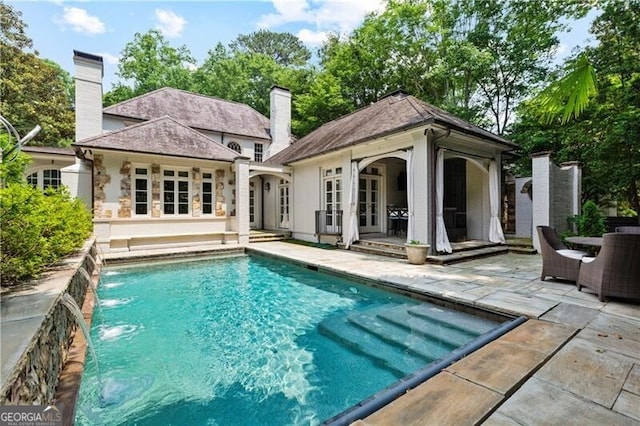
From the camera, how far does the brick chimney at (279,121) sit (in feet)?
55.4

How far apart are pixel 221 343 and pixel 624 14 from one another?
16.0 meters

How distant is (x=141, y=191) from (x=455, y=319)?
411 inches

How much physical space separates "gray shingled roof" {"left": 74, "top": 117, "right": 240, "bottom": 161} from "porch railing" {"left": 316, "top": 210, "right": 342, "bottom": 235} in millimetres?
4191

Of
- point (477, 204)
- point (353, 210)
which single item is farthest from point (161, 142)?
point (477, 204)

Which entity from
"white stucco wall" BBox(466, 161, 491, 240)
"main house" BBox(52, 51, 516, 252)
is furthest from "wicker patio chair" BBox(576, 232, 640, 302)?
"white stucco wall" BBox(466, 161, 491, 240)

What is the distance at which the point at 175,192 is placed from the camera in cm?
1061

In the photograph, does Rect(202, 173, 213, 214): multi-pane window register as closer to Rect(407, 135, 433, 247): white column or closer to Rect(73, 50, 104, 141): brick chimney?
Rect(73, 50, 104, 141): brick chimney

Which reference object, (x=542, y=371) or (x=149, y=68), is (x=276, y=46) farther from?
(x=542, y=371)

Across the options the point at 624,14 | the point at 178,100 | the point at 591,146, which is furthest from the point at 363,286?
the point at 178,100

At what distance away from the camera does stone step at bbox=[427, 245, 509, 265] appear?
23.3ft

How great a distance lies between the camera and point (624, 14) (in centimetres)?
996

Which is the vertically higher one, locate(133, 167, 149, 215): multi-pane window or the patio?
locate(133, 167, 149, 215): multi-pane window

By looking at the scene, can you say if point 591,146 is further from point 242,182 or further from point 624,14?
point 242,182

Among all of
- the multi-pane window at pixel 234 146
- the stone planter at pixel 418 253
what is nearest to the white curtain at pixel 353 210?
the stone planter at pixel 418 253
